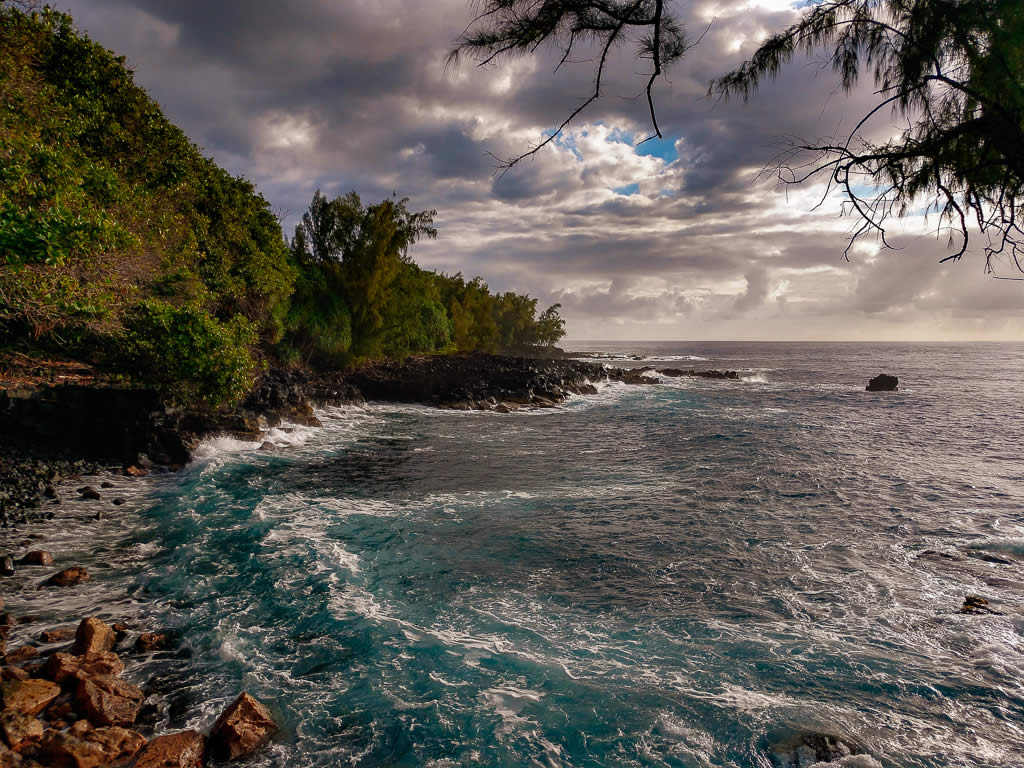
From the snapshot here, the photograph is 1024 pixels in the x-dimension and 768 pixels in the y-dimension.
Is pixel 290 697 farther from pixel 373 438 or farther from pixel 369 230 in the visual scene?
pixel 369 230

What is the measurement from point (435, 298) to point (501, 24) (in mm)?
48589

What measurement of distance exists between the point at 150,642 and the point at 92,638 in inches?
25.0

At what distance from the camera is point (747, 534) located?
11234 mm

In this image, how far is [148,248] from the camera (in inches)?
631

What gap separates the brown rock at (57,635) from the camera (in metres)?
6.13

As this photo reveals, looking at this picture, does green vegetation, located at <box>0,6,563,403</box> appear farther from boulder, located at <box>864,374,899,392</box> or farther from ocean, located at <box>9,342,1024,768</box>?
boulder, located at <box>864,374,899,392</box>

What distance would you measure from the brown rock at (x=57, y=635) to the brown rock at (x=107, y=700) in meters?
1.45

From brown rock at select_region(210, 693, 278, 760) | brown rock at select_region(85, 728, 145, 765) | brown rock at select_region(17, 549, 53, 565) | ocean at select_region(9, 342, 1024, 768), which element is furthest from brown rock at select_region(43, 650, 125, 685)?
brown rock at select_region(17, 549, 53, 565)

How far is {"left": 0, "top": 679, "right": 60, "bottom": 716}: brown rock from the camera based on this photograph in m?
4.71

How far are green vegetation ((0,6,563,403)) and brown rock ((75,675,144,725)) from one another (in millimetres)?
6705

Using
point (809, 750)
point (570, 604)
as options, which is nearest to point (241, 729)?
point (570, 604)

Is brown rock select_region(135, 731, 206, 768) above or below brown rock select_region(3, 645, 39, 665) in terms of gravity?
below

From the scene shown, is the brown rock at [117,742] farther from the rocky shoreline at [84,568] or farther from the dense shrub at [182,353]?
the dense shrub at [182,353]

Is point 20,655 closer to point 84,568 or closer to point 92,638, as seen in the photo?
point 92,638
